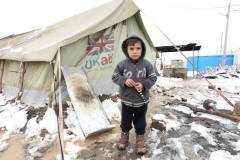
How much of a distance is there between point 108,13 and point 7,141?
155 inches

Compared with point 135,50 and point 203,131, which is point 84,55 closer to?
point 135,50

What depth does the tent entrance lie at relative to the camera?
4480 mm

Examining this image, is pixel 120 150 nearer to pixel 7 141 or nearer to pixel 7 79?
pixel 7 141

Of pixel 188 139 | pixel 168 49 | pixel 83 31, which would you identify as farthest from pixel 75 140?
pixel 168 49

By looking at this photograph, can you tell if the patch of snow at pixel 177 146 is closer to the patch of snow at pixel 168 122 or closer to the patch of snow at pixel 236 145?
the patch of snow at pixel 168 122

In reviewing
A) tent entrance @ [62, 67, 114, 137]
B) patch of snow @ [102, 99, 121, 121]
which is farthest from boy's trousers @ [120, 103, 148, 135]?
patch of snow @ [102, 99, 121, 121]

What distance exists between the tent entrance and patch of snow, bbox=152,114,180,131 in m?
0.96

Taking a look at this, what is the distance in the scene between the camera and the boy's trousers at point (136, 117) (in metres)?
3.64

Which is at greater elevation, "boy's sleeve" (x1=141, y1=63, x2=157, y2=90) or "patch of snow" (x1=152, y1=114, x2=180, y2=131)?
"boy's sleeve" (x1=141, y1=63, x2=157, y2=90)

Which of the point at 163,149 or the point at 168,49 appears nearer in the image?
the point at 163,149

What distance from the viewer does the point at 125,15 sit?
7.01 metres

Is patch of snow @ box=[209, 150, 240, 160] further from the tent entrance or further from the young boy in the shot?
the tent entrance

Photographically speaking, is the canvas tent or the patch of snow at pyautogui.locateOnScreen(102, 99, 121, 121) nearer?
the patch of snow at pyautogui.locateOnScreen(102, 99, 121, 121)

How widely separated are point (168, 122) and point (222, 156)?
53.2 inches
